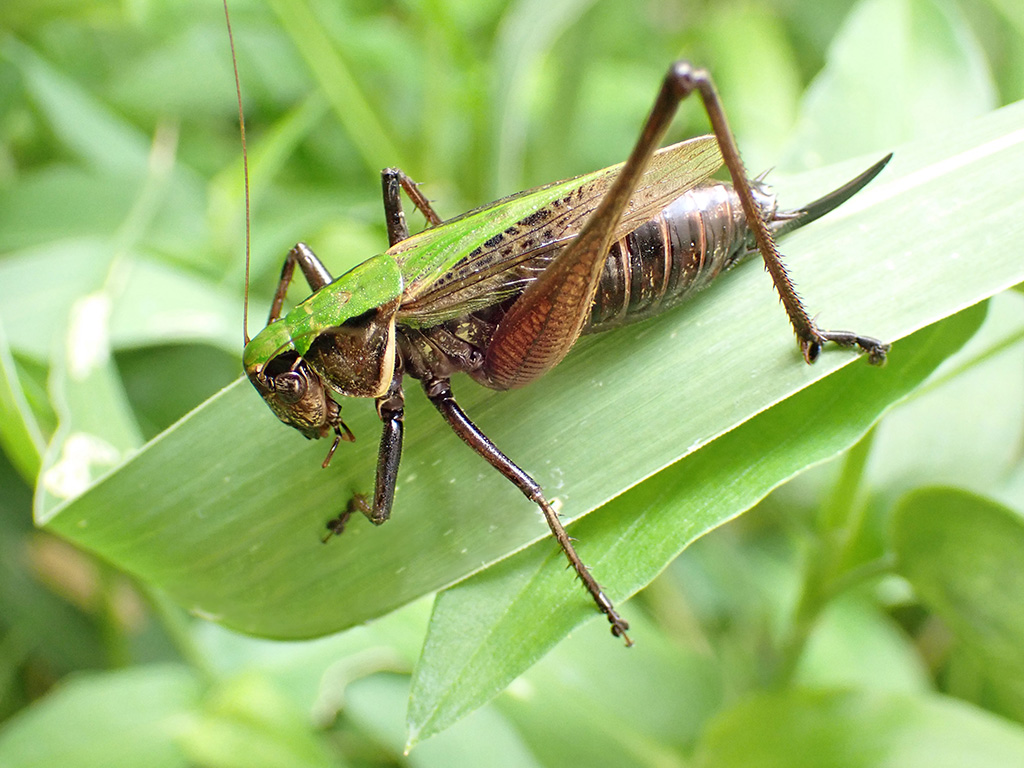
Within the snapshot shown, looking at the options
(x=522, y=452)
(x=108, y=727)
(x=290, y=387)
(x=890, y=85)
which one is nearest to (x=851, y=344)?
(x=522, y=452)

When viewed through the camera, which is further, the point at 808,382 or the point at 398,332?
the point at 398,332

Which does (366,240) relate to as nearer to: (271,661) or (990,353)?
(271,661)

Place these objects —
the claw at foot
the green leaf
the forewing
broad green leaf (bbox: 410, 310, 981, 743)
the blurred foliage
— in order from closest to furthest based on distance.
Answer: broad green leaf (bbox: 410, 310, 981, 743) → the claw at foot → the blurred foliage → the forewing → the green leaf

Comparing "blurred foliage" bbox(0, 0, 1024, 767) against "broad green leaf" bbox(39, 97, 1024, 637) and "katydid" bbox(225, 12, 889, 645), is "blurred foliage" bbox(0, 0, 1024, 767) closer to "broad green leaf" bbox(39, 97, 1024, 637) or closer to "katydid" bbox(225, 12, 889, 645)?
"broad green leaf" bbox(39, 97, 1024, 637)

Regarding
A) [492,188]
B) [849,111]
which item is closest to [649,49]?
[492,188]

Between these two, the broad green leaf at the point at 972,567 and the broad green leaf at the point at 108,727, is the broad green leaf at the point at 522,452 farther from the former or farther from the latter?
the broad green leaf at the point at 108,727

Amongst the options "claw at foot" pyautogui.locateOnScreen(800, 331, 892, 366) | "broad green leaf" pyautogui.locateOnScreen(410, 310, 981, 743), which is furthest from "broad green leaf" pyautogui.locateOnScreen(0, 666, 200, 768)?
"claw at foot" pyautogui.locateOnScreen(800, 331, 892, 366)

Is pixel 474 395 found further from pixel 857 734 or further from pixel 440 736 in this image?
pixel 857 734
